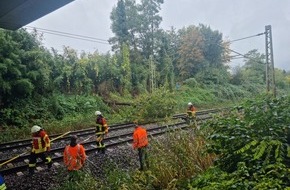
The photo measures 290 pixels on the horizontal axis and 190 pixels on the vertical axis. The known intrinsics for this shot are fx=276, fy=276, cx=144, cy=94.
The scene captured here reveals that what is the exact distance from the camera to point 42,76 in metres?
18.2

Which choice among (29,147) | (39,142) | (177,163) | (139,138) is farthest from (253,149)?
(29,147)

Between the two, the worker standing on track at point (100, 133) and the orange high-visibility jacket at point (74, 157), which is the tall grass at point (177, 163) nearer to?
the orange high-visibility jacket at point (74, 157)

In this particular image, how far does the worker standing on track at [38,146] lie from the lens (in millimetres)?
8508

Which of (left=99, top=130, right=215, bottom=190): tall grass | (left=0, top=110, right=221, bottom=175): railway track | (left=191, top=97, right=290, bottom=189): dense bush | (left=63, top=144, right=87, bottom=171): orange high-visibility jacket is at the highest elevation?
(left=191, top=97, right=290, bottom=189): dense bush

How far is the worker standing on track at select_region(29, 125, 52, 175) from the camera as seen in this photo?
8508 millimetres

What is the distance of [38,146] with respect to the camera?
866 centimetres

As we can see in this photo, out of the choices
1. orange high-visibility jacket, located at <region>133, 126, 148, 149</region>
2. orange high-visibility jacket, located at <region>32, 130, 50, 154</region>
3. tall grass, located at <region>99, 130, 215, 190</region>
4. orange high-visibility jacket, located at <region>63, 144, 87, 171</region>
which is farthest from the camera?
orange high-visibility jacket, located at <region>133, 126, 148, 149</region>

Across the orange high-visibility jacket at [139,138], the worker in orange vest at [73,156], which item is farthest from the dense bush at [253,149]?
the orange high-visibility jacket at [139,138]

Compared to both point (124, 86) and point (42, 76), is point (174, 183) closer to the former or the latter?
point (42, 76)

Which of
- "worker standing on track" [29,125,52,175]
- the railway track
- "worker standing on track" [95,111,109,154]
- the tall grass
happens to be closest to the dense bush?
the tall grass

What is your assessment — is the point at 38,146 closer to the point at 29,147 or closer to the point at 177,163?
the point at 29,147

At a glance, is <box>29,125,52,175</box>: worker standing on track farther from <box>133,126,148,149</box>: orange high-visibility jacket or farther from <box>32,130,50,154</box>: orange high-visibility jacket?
<box>133,126,148,149</box>: orange high-visibility jacket

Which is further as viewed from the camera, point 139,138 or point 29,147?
point 29,147

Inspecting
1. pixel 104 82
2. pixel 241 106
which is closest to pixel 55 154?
pixel 241 106
